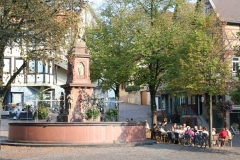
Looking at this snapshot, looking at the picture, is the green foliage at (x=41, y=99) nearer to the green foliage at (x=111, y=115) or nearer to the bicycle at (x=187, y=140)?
the green foliage at (x=111, y=115)

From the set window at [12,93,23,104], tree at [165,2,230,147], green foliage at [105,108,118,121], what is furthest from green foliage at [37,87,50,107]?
window at [12,93,23,104]

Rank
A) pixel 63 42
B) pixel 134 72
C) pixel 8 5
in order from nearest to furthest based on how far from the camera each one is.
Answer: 1. pixel 8 5
2. pixel 63 42
3. pixel 134 72

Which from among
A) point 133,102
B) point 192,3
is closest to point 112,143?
point 192,3

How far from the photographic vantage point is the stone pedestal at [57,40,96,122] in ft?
65.8

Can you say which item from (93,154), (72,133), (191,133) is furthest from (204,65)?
(93,154)

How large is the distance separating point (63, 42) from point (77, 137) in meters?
4.28

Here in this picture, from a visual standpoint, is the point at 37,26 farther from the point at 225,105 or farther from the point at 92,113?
the point at 225,105

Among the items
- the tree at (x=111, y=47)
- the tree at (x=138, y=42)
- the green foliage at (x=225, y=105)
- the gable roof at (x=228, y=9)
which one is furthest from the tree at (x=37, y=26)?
the gable roof at (x=228, y=9)

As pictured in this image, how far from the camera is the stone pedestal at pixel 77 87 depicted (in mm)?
20047

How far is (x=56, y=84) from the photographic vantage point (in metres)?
46.7

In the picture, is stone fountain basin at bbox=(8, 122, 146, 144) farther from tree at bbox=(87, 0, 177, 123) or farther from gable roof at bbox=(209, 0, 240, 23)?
gable roof at bbox=(209, 0, 240, 23)

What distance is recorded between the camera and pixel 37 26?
15.5m

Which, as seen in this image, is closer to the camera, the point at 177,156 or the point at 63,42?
the point at 177,156

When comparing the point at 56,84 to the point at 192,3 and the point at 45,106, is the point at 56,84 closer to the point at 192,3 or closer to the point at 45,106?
the point at 192,3
